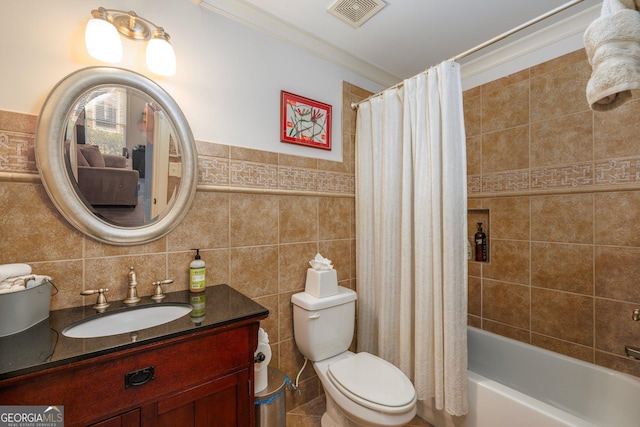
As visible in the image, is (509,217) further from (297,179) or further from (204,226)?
(204,226)

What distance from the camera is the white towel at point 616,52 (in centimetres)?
71

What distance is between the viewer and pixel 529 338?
1.82m

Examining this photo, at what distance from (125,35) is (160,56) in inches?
6.5

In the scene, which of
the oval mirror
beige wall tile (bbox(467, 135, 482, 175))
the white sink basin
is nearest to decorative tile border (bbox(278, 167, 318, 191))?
the oval mirror

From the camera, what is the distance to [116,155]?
121 centimetres

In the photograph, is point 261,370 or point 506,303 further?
point 506,303

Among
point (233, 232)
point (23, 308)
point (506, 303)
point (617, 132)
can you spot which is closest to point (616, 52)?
point (617, 132)

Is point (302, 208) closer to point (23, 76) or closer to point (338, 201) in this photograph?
point (338, 201)

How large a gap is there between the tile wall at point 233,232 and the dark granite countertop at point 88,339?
13cm

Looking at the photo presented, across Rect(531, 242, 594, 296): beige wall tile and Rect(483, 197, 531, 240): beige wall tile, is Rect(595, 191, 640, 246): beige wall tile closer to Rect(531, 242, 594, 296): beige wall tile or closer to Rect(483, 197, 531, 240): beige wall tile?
Rect(531, 242, 594, 296): beige wall tile

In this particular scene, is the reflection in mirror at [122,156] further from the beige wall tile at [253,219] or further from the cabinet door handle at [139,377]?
the cabinet door handle at [139,377]

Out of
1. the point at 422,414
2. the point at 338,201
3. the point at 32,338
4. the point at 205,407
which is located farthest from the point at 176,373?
the point at 422,414

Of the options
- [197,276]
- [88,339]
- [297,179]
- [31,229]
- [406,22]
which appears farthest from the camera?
[297,179]

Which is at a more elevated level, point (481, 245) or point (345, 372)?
point (481, 245)
